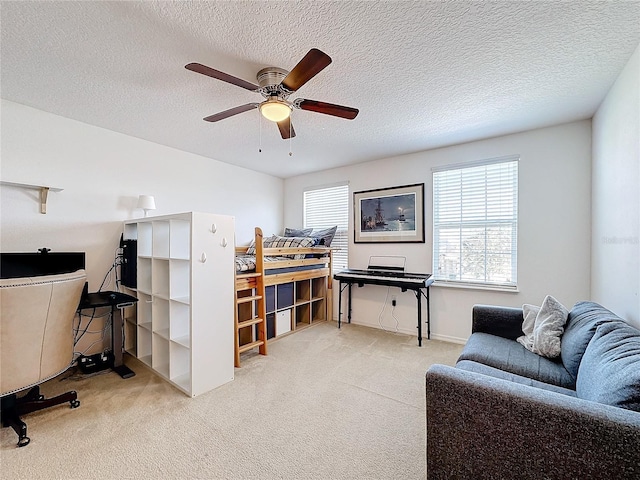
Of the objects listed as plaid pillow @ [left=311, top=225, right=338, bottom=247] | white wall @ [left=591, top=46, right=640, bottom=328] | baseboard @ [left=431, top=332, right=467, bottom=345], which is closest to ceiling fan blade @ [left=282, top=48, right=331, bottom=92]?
white wall @ [left=591, top=46, right=640, bottom=328]

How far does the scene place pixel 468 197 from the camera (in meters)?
3.50

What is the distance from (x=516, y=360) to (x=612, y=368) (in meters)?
0.74

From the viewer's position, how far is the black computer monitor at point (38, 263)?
231 centimetres

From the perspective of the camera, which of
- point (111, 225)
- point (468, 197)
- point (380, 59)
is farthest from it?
point (468, 197)

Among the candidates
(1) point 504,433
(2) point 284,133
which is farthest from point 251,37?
(1) point 504,433


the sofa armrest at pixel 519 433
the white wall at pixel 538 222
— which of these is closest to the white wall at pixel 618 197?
the white wall at pixel 538 222

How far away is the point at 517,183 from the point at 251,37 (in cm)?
314

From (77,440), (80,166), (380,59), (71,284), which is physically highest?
(380,59)

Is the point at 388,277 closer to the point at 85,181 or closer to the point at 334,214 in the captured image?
the point at 334,214

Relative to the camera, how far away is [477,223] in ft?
11.3

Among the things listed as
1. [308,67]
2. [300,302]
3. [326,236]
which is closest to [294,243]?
[326,236]

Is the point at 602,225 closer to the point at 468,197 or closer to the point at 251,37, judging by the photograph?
the point at 468,197

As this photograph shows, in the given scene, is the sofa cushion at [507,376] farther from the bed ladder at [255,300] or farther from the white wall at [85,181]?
the white wall at [85,181]

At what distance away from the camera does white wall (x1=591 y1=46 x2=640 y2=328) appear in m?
1.79
